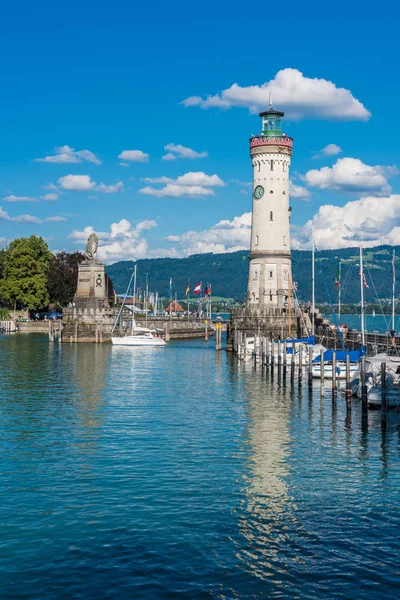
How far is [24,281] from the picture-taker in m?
141

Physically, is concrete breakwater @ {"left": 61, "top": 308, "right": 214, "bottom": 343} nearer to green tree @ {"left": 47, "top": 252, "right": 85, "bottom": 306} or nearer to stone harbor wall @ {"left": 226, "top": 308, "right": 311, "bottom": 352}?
stone harbor wall @ {"left": 226, "top": 308, "right": 311, "bottom": 352}

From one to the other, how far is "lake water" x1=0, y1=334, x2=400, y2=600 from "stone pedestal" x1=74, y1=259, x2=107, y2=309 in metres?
62.1

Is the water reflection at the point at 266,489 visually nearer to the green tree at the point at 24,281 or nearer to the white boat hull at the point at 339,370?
the white boat hull at the point at 339,370

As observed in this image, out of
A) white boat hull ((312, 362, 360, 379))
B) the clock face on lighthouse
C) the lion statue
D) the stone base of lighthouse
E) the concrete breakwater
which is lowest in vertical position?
white boat hull ((312, 362, 360, 379))

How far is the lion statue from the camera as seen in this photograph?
109375mm

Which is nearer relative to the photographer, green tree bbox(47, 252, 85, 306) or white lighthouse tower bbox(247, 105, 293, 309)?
white lighthouse tower bbox(247, 105, 293, 309)

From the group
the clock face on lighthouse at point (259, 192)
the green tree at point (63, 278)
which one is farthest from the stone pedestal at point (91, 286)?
the green tree at point (63, 278)

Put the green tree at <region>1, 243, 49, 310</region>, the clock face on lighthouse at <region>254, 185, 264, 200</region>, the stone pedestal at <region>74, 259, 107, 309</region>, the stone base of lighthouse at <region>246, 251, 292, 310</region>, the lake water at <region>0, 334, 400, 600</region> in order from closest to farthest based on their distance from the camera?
the lake water at <region>0, 334, 400, 600</region> < the stone base of lighthouse at <region>246, 251, 292, 310</region> < the clock face on lighthouse at <region>254, 185, 264, 200</region> < the stone pedestal at <region>74, 259, 107, 309</region> < the green tree at <region>1, 243, 49, 310</region>

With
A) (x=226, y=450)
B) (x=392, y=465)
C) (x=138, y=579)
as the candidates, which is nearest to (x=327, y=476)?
(x=392, y=465)

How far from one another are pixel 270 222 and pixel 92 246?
32.1 meters

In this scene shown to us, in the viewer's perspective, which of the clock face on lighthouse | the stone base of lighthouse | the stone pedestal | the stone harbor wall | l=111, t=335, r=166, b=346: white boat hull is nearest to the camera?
the stone harbor wall

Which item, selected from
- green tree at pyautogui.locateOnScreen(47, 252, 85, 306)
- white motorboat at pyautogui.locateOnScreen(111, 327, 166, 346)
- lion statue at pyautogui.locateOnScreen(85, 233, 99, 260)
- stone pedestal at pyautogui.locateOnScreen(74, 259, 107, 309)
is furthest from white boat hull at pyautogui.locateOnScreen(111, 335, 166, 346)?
green tree at pyautogui.locateOnScreen(47, 252, 85, 306)

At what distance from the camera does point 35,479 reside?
25641 millimetres

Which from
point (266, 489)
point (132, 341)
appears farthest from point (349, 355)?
point (132, 341)
